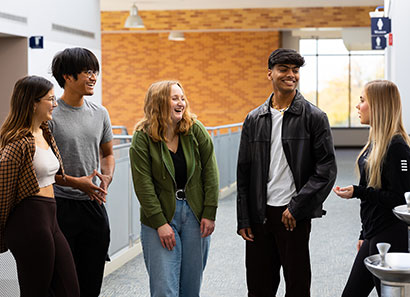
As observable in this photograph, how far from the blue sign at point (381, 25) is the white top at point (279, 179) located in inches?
280

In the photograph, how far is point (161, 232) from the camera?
3398 millimetres

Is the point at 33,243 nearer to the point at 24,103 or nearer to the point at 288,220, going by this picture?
the point at 24,103

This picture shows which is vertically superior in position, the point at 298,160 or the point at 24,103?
the point at 24,103

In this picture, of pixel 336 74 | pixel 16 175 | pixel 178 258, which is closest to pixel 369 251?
pixel 178 258

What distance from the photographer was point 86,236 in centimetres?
359

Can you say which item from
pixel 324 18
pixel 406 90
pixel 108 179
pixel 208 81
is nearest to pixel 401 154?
pixel 108 179

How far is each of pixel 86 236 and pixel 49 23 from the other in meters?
6.67

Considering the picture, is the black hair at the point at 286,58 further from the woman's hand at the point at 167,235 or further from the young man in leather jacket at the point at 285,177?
the woman's hand at the point at 167,235

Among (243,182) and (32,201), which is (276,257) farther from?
(32,201)

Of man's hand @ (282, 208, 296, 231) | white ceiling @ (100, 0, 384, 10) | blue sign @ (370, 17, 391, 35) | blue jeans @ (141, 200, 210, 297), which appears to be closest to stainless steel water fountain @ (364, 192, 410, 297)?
man's hand @ (282, 208, 296, 231)

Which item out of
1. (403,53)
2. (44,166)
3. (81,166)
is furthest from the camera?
(403,53)

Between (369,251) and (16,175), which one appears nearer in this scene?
(16,175)

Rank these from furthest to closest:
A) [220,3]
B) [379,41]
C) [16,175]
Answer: [220,3], [379,41], [16,175]

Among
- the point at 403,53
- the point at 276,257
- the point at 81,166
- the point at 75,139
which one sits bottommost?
the point at 276,257
